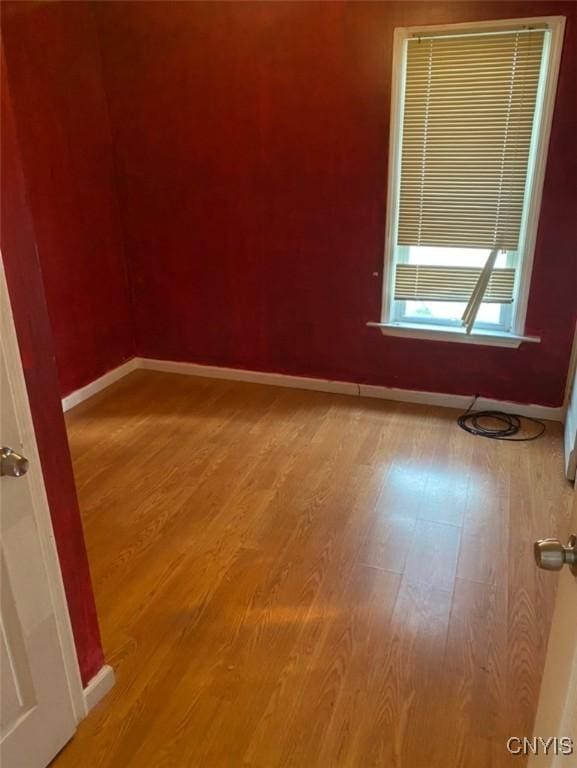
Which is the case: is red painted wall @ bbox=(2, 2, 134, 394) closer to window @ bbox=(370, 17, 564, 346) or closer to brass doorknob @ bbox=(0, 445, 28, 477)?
window @ bbox=(370, 17, 564, 346)

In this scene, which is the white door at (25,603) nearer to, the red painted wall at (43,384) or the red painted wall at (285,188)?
the red painted wall at (43,384)

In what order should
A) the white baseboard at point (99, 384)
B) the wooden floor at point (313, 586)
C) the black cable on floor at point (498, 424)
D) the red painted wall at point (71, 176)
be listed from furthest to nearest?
the white baseboard at point (99, 384) → the black cable on floor at point (498, 424) → the red painted wall at point (71, 176) → the wooden floor at point (313, 586)

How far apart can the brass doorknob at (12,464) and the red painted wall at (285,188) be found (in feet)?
8.49

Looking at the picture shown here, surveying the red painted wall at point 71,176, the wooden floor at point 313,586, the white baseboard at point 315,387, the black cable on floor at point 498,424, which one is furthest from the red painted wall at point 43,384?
the black cable on floor at point 498,424

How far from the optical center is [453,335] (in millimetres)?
3307

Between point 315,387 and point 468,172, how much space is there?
1.55 meters

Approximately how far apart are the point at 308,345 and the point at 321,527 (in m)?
1.55

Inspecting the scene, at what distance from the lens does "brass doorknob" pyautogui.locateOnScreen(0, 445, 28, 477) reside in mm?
1095

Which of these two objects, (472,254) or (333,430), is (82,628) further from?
(472,254)

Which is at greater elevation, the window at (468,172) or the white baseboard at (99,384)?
the window at (468,172)

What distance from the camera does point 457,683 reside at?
5.42 feet

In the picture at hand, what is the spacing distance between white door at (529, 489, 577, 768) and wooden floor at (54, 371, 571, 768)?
0.59 m

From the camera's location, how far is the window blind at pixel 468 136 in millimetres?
2771

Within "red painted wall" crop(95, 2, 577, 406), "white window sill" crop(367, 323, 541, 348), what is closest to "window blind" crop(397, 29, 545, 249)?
"red painted wall" crop(95, 2, 577, 406)
